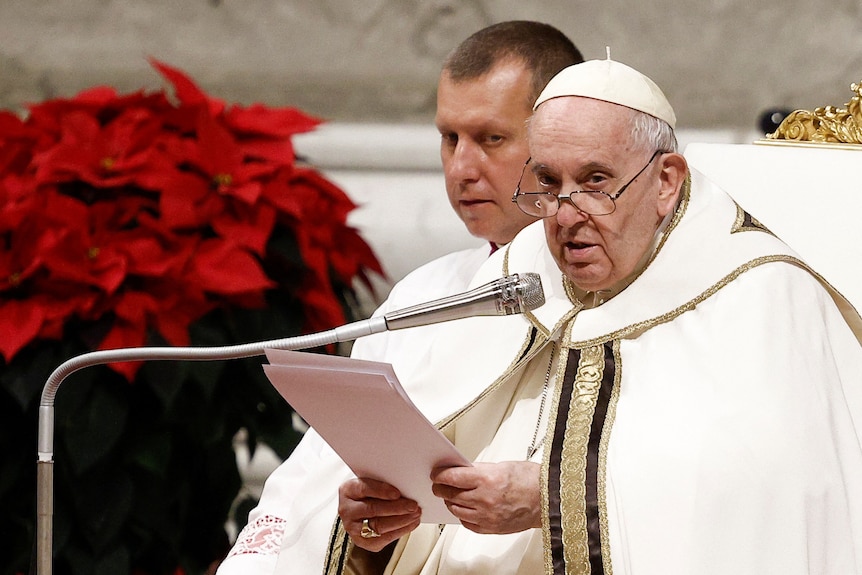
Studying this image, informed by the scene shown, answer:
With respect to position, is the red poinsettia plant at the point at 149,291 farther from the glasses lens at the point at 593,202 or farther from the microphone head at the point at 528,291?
the microphone head at the point at 528,291

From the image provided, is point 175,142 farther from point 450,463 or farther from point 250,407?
point 450,463

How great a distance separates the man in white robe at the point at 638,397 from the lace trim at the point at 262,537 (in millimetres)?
286

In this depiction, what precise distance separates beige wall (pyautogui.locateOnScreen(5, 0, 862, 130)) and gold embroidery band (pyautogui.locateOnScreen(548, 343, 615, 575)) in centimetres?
156

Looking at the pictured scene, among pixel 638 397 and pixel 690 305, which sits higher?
pixel 690 305

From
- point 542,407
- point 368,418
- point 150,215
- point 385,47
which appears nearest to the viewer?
point 368,418

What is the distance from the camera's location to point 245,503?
326 centimetres

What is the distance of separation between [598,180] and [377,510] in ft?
2.16

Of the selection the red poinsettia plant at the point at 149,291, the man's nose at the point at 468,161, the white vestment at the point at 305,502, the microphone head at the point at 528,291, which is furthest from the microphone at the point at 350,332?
the man's nose at the point at 468,161

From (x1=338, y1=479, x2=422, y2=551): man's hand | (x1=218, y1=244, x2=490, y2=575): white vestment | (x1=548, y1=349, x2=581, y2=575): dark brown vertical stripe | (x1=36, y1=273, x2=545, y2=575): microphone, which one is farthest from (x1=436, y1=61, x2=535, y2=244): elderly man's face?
(x1=36, y1=273, x2=545, y2=575): microphone

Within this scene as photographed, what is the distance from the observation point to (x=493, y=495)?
202 centimetres

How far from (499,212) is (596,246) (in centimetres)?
70

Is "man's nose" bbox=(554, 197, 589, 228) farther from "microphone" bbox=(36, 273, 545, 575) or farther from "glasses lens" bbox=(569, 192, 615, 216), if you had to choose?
"microphone" bbox=(36, 273, 545, 575)

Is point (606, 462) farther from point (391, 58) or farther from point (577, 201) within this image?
point (391, 58)

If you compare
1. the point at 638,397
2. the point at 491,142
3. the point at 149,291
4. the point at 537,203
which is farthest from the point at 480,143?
the point at 638,397
